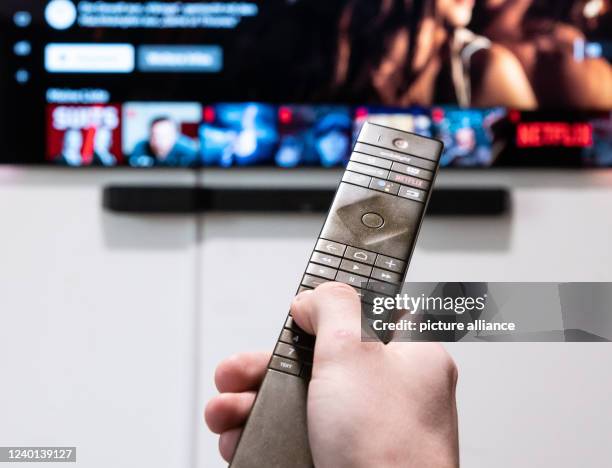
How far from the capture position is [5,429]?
0.86m

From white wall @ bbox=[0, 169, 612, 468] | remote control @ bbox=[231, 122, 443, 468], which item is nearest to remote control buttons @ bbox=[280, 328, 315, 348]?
remote control @ bbox=[231, 122, 443, 468]

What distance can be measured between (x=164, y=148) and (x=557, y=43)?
0.47 meters

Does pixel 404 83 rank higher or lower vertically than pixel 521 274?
higher

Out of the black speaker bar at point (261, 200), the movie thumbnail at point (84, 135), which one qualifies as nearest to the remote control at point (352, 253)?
the black speaker bar at point (261, 200)

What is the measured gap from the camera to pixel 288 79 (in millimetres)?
901

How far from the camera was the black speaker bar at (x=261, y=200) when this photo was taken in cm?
87

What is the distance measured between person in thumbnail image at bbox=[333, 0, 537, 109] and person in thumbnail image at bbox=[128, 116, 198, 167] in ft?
0.62

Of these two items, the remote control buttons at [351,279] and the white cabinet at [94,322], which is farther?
the white cabinet at [94,322]

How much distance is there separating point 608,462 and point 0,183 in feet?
2.50

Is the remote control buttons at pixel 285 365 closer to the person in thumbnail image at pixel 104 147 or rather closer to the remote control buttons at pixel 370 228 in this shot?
the remote control buttons at pixel 370 228

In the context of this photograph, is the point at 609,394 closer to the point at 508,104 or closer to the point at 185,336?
the point at 508,104

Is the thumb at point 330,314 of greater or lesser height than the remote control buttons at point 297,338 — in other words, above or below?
above

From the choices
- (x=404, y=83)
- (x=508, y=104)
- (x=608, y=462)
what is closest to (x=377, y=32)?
(x=404, y=83)

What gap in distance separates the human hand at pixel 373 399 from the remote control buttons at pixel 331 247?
0.17 feet
